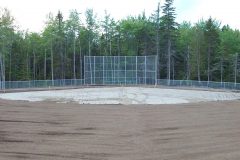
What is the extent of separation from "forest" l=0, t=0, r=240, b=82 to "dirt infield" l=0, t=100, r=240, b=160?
4204cm

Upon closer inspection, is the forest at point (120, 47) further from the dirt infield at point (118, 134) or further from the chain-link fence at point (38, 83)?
the dirt infield at point (118, 134)

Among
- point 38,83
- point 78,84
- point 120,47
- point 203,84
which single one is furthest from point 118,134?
point 120,47

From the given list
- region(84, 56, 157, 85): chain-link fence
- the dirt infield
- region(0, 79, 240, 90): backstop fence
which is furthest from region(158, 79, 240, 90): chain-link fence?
the dirt infield

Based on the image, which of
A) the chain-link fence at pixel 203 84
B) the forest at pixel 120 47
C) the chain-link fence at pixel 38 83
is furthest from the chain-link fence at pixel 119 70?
the forest at pixel 120 47

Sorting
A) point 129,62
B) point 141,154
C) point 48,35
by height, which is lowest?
point 141,154

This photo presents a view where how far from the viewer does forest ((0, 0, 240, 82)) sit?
6462 cm

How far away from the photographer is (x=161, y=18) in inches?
2579

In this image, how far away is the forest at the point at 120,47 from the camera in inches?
2544

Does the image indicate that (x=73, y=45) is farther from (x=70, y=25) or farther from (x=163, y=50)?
(x=163, y=50)

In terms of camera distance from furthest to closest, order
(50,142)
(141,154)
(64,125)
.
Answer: (64,125) < (50,142) < (141,154)

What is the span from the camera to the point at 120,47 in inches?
2911

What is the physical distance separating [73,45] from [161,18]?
50.7ft

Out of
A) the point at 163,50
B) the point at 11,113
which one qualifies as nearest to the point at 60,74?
the point at 163,50

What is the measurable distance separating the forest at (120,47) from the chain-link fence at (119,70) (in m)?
11.6
